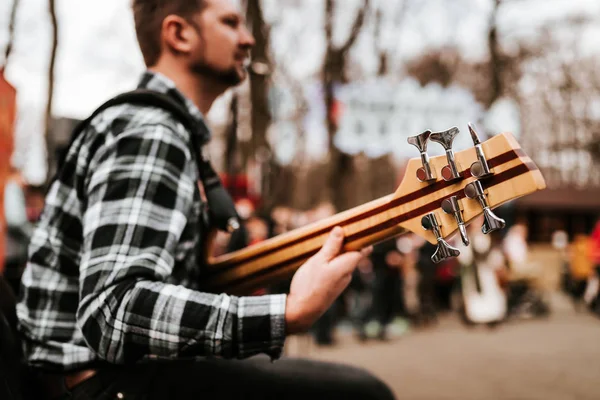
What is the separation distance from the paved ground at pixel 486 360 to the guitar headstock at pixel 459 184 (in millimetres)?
4880

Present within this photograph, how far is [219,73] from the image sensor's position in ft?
5.61

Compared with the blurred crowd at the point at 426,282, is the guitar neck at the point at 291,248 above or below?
Answer: below

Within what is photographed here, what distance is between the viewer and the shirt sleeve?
1199mm

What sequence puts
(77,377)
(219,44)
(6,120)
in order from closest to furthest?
(77,377), (219,44), (6,120)

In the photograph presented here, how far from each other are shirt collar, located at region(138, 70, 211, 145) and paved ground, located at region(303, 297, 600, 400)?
192 inches

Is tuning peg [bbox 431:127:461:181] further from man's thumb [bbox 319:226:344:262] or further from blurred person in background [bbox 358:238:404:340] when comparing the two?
blurred person in background [bbox 358:238:404:340]

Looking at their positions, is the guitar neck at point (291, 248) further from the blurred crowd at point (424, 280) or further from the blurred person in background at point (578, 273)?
the blurred person in background at point (578, 273)

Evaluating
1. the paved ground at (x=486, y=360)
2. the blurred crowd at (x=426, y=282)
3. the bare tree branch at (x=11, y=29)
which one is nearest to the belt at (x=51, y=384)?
the paved ground at (x=486, y=360)

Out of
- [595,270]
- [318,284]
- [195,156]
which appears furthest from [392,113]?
[318,284]

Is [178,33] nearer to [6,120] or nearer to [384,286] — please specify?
[6,120]

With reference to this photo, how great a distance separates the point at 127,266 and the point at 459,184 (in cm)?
76

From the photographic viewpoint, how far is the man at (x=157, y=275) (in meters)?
1.21

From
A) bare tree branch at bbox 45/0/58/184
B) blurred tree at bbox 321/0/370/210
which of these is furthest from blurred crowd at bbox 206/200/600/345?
bare tree branch at bbox 45/0/58/184

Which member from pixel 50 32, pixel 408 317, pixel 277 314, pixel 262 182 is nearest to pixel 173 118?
pixel 277 314
